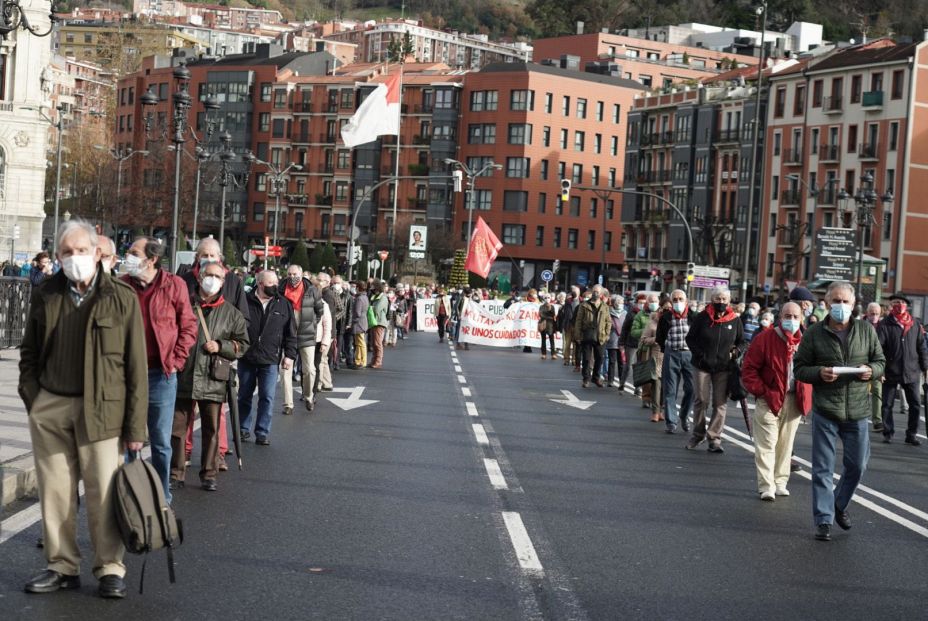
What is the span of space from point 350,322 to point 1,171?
185 feet

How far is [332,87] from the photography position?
129 m

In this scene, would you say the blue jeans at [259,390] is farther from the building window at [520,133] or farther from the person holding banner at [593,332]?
the building window at [520,133]

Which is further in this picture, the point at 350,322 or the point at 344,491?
the point at 350,322

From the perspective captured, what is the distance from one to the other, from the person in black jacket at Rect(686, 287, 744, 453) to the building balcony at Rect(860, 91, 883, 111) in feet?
241

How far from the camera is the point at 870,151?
3447 inches

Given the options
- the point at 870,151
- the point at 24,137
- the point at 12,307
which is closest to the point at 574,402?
the point at 12,307

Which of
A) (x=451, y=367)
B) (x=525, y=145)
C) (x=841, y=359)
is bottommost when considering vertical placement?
(x=451, y=367)

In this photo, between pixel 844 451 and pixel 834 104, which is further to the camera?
pixel 834 104

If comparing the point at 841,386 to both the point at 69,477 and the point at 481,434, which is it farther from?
the point at 481,434

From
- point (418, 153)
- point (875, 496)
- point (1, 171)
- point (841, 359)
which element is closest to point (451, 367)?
point (875, 496)

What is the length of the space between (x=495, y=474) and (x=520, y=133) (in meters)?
107

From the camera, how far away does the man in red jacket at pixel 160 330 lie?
9742mm

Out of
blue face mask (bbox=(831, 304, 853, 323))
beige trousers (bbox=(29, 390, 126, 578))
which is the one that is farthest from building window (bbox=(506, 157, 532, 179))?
beige trousers (bbox=(29, 390, 126, 578))

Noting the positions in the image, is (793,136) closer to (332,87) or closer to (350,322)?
(332,87)
